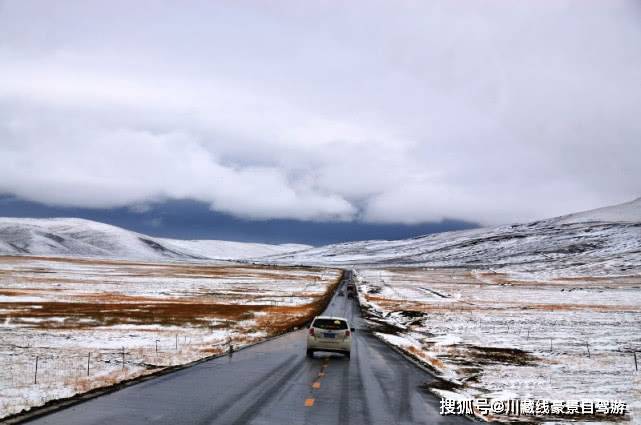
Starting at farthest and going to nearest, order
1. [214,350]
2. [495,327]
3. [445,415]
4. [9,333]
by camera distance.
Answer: [495,327], [9,333], [214,350], [445,415]

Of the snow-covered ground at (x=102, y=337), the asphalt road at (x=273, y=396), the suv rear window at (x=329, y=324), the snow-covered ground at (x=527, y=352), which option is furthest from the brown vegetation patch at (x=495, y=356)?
the snow-covered ground at (x=102, y=337)

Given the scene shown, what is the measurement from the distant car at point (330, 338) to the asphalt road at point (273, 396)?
0.82 meters

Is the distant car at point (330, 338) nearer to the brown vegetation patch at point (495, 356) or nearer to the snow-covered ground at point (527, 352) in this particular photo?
the snow-covered ground at point (527, 352)

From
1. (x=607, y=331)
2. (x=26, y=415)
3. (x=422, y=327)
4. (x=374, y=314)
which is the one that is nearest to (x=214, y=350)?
(x=26, y=415)

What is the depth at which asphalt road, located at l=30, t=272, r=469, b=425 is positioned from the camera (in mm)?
13227

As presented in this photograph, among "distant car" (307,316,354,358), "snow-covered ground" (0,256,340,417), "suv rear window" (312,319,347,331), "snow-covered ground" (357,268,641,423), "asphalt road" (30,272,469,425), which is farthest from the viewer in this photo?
"suv rear window" (312,319,347,331)

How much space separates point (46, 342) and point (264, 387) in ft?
53.0

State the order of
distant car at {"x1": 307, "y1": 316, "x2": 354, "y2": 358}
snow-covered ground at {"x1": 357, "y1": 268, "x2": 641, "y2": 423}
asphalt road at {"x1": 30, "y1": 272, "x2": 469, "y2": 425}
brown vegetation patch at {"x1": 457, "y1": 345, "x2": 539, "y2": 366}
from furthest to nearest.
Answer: distant car at {"x1": 307, "y1": 316, "x2": 354, "y2": 358} < brown vegetation patch at {"x1": 457, "y1": 345, "x2": 539, "y2": 366} < snow-covered ground at {"x1": 357, "y1": 268, "x2": 641, "y2": 423} < asphalt road at {"x1": 30, "y1": 272, "x2": 469, "y2": 425}

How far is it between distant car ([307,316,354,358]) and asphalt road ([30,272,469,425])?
818 millimetres

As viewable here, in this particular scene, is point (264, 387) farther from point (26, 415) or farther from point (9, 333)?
point (9, 333)

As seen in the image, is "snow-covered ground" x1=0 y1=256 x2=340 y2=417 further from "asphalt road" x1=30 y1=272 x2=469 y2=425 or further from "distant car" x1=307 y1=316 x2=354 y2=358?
"distant car" x1=307 y1=316 x2=354 y2=358

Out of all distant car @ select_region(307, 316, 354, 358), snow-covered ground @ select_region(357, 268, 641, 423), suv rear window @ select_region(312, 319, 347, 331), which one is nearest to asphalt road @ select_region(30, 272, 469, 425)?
distant car @ select_region(307, 316, 354, 358)

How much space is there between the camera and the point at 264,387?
57.7ft

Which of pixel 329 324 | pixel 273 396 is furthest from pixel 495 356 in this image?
pixel 273 396
